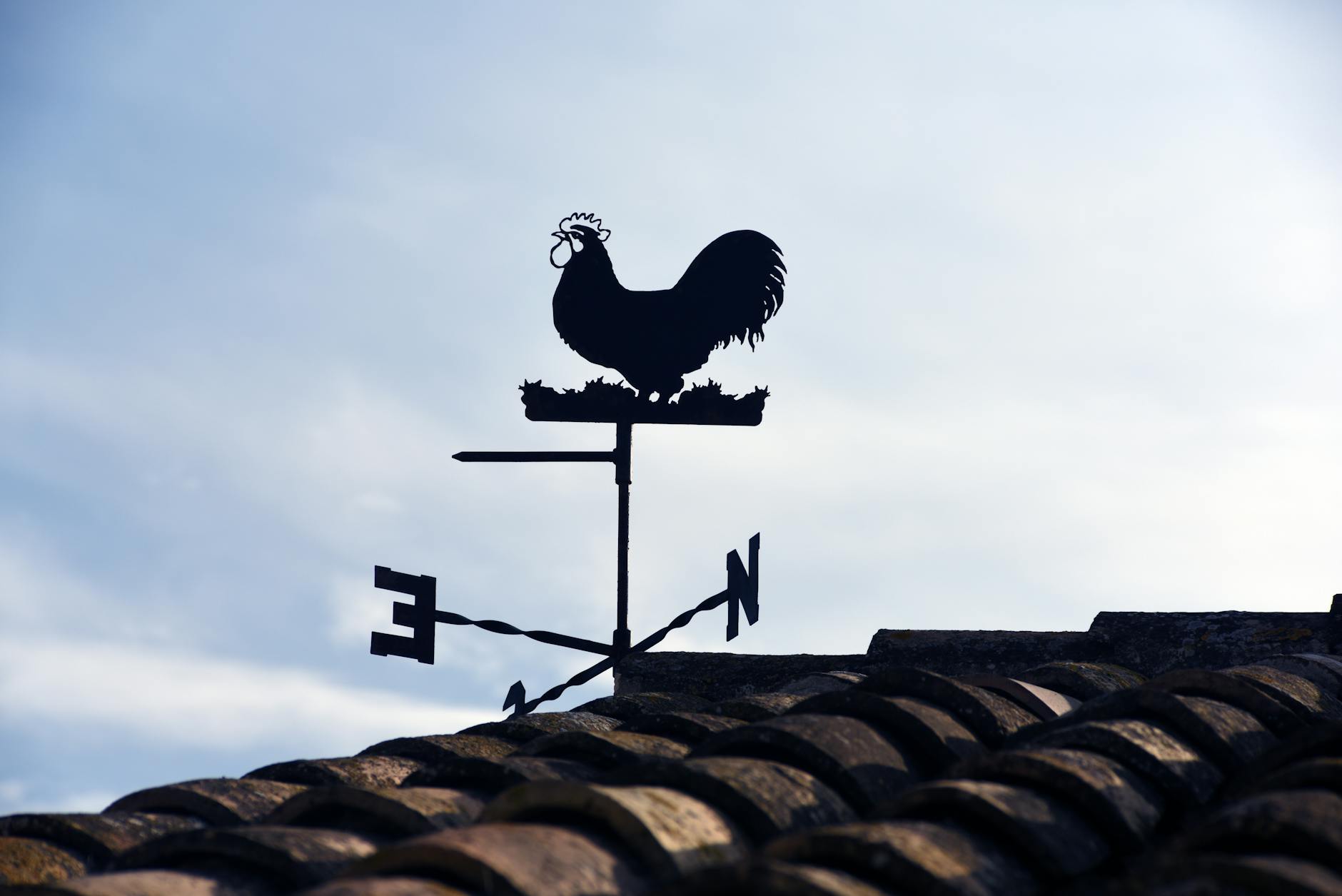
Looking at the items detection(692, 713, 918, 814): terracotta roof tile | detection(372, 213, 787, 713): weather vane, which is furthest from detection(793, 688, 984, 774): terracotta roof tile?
detection(372, 213, 787, 713): weather vane

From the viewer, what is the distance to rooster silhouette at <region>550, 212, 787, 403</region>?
6711 millimetres

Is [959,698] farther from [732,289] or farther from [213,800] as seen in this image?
[732,289]

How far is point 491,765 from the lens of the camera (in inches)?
117

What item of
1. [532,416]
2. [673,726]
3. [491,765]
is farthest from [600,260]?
[491,765]

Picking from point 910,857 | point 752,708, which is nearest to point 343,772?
point 752,708

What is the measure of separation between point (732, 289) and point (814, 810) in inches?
194

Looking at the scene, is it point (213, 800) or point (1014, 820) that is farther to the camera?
point (213, 800)

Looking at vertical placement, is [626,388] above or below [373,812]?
above

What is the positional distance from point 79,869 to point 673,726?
129cm

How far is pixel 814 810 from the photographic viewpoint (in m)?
2.49

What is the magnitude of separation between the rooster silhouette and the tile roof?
3113mm

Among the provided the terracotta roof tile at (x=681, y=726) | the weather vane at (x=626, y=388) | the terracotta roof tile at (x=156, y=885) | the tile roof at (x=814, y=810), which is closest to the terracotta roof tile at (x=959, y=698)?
the tile roof at (x=814, y=810)

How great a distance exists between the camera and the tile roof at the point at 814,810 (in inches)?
74.5

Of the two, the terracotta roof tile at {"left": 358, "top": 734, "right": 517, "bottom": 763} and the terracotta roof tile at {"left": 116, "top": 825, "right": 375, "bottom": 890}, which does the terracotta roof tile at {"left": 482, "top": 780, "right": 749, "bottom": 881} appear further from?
the terracotta roof tile at {"left": 358, "top": 734, "right": 517, "bottom": 763}
